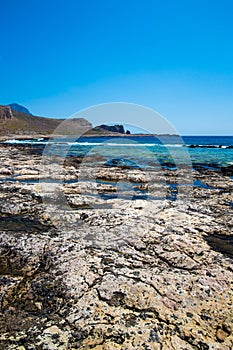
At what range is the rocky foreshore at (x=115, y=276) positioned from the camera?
14.3 ft

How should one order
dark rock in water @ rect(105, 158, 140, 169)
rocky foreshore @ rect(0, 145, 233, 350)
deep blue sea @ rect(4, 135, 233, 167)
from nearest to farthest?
rocky foreshore @ rect(0, 145, 233, 350) → dark rock in water @ rect(105, 158, 140, 169) → deep blue sea @ rect(4, 135, 233, 167)

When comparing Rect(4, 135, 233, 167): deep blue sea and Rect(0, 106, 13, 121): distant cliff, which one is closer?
Rect(4, 135, 233, 167): deep blue sea

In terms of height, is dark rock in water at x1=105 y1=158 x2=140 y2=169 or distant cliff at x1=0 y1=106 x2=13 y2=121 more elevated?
distant cliff at x1=0 y1=106 x2=13 y2=121

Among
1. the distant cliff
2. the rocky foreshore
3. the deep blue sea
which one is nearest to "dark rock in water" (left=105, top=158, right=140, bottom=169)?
the deep blue sea

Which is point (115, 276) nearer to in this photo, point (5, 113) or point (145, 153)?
point (145, 153)

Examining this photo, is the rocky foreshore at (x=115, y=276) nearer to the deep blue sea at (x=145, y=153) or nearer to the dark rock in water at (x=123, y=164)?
the dark rock in water at (x=123, y=164)

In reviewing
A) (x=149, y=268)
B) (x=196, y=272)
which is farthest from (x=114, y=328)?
(x=196, y=272)

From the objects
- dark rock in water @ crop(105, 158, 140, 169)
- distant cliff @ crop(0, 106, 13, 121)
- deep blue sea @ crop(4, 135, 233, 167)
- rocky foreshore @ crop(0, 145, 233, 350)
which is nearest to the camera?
rocky foreshore @ crop(0, 145, 233, 350)

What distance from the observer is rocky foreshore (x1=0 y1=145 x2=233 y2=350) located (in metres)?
4.37

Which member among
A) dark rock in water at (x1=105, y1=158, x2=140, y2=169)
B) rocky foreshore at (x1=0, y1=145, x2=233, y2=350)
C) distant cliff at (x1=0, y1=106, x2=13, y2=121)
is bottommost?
rocky foreshore at (x1=0, y1=145, x2=233, y2=350)

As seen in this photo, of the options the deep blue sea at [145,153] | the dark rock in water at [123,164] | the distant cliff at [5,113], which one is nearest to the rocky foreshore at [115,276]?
the dark rock in water at [123,164]

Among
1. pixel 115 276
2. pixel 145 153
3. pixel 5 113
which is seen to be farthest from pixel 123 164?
pixel 5 113

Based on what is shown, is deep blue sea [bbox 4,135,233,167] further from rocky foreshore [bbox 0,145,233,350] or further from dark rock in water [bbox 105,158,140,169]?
rocky foreshore [bbox 0,145,233,350]

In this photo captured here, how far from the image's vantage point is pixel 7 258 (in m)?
6.82
